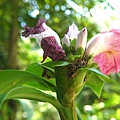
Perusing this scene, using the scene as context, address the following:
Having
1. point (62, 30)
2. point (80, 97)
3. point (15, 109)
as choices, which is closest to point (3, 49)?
point (15, 109)

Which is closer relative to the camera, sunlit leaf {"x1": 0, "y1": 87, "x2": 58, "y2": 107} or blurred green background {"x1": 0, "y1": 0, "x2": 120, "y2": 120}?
sunlit leaf {"x1": 0, "y1": 87, "x2": 58, "y2": 107}

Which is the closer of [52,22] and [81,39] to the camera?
[81,39]

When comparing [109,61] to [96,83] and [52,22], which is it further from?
[52,22]

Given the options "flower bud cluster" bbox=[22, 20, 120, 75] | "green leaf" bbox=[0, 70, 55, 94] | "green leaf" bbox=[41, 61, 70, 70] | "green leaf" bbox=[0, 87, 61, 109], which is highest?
"flower bud cluster" bbox=[22, 20, 120, 75]

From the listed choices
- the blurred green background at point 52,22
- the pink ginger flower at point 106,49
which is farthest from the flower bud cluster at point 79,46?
the blurred green background at point 52,22

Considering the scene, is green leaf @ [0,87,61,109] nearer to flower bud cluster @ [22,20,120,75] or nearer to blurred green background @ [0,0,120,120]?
flower bud cluster @ [22,20,120,75]

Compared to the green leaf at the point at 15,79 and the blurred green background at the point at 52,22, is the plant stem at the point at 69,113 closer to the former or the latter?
the green leaf at the point at 15,79

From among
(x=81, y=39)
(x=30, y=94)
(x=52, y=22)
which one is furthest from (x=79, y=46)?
(x=52, y=22)

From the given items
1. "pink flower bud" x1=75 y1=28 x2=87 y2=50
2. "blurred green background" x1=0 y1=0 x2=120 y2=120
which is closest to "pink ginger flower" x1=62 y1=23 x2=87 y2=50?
"pink flower bud" x1=75 y1=28 x2=87 y2=50
